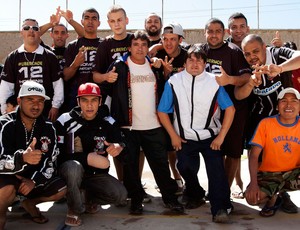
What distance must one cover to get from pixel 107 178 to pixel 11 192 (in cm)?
104

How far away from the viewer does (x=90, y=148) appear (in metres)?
4.38

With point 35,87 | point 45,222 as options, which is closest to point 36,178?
point 45,222

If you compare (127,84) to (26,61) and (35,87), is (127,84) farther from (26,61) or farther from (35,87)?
(26,61)

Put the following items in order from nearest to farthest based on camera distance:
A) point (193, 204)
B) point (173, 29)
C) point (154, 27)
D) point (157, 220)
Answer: point (157, 220) < point (193, 204) < point (173, 29) < point (154, 27)

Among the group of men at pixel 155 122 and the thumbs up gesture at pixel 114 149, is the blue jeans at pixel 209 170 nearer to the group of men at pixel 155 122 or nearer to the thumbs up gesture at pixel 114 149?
the group of men at pixel 155 122

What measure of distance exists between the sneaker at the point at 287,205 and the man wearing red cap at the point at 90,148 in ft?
6.03

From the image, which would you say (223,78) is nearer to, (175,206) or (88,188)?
(175,206)

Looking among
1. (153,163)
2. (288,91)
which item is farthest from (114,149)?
(288,91)

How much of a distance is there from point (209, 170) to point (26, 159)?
191cm

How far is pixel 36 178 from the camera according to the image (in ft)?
12.9

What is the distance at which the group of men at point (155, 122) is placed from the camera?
13.5ft

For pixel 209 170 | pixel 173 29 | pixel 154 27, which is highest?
pixel 154 27

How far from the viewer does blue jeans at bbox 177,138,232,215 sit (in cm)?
422

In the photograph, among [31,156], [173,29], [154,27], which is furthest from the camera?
[154,27]
